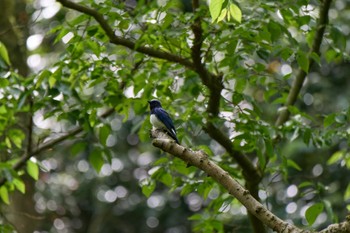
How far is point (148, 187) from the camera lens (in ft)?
15.6

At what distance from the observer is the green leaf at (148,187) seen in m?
4.74

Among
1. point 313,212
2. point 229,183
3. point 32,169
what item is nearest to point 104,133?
point 32,169

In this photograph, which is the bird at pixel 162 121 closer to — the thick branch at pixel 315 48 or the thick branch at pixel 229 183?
the thick branch at pixel 229 183

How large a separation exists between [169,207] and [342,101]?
12.1 ft

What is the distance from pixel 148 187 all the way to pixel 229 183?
187 cm

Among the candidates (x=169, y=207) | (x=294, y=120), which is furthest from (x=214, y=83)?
(x=169, y=207)

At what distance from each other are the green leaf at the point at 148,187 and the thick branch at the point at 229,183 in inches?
60.0

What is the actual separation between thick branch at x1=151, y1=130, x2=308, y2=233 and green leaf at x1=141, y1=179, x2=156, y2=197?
1.52m

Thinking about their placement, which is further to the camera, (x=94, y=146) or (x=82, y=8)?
(x=94, y=146)

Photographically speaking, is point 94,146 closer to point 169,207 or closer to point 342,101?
point 342,101

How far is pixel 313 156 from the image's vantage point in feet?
33.4

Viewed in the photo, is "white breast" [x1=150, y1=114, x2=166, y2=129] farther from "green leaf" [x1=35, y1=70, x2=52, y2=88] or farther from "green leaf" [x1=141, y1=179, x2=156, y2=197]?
"green leaf" [x1=35, y1=70, x2=52, y2=88]

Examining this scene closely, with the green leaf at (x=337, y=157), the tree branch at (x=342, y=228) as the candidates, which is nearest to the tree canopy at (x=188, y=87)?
the green leaf at (x=337, y=157)

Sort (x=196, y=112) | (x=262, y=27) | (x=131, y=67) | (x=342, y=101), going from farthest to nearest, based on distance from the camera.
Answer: (x=342, y=101) → (x=131, y=67) → (x=196, y=112) → (x=262, y=27)
